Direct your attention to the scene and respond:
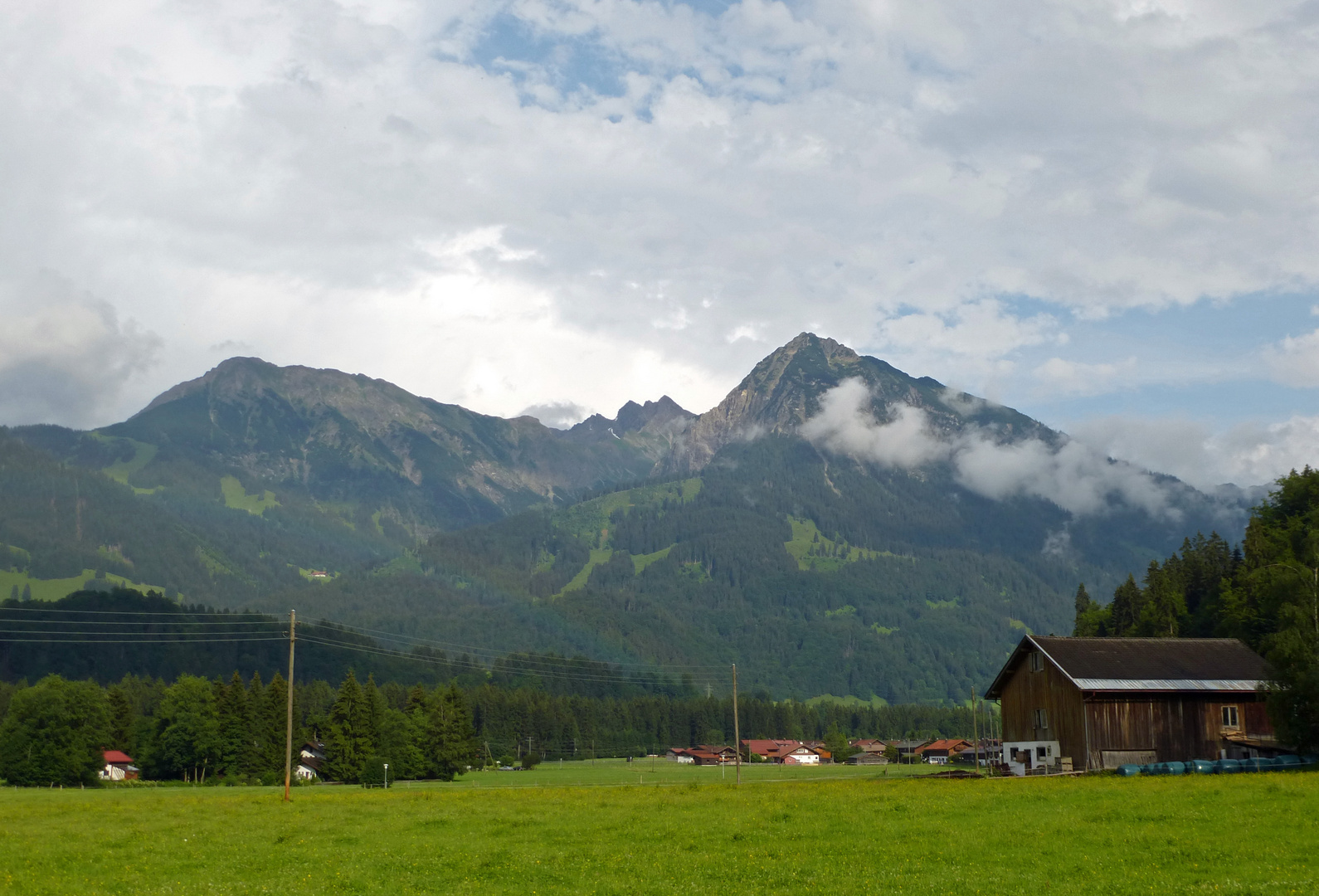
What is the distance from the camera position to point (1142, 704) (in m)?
71.8

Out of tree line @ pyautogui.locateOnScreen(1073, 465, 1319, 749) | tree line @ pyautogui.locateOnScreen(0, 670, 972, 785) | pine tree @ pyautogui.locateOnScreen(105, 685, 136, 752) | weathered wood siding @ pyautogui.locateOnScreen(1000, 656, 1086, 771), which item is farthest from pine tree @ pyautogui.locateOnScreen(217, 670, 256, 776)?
tree line @ pyautogui.locateOnScreen(1073, 465, 1319, 749)

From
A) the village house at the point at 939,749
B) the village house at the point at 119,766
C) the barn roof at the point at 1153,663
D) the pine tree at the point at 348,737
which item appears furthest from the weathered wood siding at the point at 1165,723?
the village house at the point at 119,766

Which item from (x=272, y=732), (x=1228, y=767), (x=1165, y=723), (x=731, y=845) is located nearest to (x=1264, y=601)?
(x=1165, y=723)

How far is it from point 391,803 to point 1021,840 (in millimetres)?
33111

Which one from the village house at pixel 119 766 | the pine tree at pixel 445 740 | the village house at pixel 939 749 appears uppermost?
the pine tree at pixel 445 740

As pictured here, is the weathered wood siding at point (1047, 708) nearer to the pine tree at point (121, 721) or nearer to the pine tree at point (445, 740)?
the pine tree at point (445, 740)

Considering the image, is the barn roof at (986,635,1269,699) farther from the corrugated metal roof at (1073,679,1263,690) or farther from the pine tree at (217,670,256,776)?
the pine tree at (217,670,256,776)

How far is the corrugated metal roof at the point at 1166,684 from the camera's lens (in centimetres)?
7075

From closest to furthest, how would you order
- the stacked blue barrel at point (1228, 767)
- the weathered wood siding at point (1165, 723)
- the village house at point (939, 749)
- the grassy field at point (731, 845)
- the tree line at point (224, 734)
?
the grassy field at point (731, 845) < the stacked blue barrel at point (1228, 767) < the weathered wood siding at point (1165, 723) < the tree line at point (224, 734) < the village house at point (939, 749)

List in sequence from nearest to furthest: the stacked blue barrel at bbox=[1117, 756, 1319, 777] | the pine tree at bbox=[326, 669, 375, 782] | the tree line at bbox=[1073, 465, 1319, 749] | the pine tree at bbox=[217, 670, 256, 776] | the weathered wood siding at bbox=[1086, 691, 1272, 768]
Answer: the tree line at bbox=[1073, 465, 1319, 749] → the stacked blue barrel at bbox=[1117, 756, 1319, 777] → the weathered wood siding at bbox=[1086, 691, 1272, 768] → the pine tree at bbox=[326, 669, 375, 782] → the pine tree at bbox=[217, 670, 256, 776]

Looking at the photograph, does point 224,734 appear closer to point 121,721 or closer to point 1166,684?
point 121,721

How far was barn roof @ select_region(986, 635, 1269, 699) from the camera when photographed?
71562 mm

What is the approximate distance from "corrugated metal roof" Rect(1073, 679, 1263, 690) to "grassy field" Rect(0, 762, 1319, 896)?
20949mm

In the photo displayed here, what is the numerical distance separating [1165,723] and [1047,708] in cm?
744
